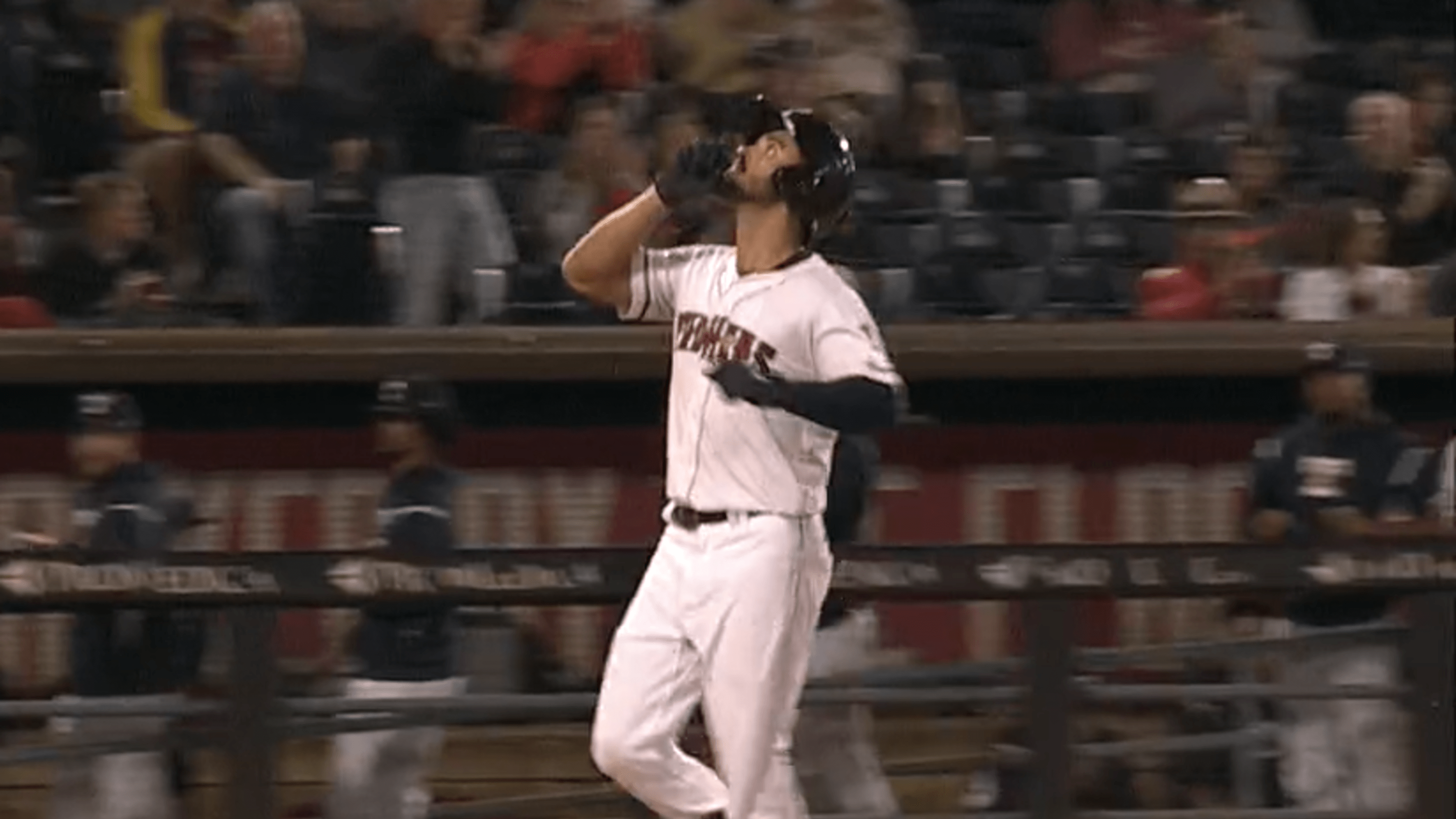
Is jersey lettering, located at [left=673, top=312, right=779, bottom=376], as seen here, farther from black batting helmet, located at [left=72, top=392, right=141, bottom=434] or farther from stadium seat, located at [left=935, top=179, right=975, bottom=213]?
stadium seat, located at [left=935, top=179, right=975, bottom=213]

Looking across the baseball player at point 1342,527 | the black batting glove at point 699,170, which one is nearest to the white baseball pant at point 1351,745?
the baseball player at point 1342,527

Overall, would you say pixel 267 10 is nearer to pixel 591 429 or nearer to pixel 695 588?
pixel 591 429

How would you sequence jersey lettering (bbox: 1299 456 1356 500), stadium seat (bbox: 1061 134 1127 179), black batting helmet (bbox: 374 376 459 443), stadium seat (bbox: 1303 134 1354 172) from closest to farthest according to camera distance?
black batting helmet (bbox: 374 376 459 443)
jersey lettering (bbox: 1299 456 1356 500)
stadium seat (bbox: 1303 134 1354 172)
stadium seat (bbox: 1061 134 1127 179)

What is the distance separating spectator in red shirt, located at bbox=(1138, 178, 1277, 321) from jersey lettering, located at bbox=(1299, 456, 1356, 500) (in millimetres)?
1693

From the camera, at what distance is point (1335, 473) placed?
323 inches

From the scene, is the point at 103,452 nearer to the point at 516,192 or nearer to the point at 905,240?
the point at 516,192

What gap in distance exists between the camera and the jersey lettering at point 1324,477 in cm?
816

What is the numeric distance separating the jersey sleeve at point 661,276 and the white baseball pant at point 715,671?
514 mm

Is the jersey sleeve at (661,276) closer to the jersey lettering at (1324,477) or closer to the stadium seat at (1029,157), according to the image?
the jersey lettering at (1324,477)

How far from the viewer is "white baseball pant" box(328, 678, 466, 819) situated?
6.80 m

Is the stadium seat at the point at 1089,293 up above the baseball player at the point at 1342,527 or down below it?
above

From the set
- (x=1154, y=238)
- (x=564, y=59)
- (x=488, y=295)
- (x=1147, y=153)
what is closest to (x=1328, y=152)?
(x=1147, y=153)

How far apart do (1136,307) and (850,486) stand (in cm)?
274

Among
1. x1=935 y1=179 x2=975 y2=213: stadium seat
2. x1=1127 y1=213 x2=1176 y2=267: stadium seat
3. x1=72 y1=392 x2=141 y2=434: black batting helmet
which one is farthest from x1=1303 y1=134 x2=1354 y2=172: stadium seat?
x1=72 y1=392 x2=141 y2=434: black batting helmet
